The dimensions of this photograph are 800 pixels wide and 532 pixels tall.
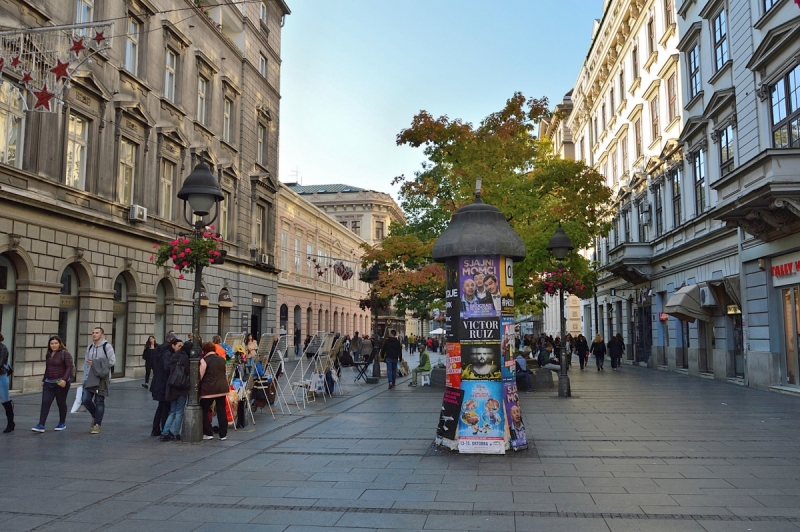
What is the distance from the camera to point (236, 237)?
32.1m

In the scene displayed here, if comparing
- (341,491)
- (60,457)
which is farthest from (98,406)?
(341,491)

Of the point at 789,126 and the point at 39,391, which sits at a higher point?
the point at 789,126

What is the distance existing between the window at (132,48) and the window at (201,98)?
4742 mm

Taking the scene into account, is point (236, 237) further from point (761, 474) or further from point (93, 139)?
point (761, 474)

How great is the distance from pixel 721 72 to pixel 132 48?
1980 cm

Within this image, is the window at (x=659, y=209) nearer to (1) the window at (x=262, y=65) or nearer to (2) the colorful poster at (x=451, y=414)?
(1) the window at (x=262, y=65)

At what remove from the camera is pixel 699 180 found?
80.1 ft

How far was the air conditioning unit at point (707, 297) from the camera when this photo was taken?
2265cm

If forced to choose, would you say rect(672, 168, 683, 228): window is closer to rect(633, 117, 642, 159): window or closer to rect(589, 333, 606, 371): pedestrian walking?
rect(633, 117, 642, 159): window

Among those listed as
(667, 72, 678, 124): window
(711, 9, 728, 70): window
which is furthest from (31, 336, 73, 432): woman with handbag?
(667, 72, 678, 124): window

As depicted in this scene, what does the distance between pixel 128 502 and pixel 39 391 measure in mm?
13062

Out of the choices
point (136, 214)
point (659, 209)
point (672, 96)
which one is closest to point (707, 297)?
point (659, 209)

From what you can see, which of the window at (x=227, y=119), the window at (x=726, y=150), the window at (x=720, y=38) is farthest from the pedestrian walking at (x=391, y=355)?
the window at (x=227, y=119)

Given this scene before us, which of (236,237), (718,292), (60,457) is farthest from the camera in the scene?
(236,237)
